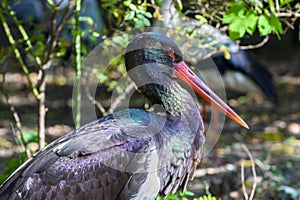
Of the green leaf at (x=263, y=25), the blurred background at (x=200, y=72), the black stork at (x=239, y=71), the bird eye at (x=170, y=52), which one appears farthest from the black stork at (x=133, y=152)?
the black stork at (x=239, y=71)

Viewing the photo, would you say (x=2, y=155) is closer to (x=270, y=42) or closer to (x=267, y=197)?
(x=267, y=197)

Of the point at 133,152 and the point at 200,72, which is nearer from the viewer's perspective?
the point at 133,152

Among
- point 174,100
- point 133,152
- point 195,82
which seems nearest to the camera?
point 133,152

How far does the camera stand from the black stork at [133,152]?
2.99 meters

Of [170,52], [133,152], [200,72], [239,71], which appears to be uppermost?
[170,52]

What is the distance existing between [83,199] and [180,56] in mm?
843

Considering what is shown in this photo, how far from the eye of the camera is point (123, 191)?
3.05 meters

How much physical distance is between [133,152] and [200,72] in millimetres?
2177

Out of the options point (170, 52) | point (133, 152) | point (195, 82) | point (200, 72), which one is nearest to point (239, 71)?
point (200, 72)

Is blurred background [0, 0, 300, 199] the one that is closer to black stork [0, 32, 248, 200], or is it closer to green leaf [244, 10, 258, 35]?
green leaf [244, 10, 258, 35]

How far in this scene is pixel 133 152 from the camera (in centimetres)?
299

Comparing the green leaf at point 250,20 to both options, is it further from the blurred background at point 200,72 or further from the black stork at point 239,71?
the black stork at point 239,71

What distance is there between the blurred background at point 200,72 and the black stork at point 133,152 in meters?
0.42

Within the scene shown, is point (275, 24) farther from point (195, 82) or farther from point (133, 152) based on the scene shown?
point (133, 152)
